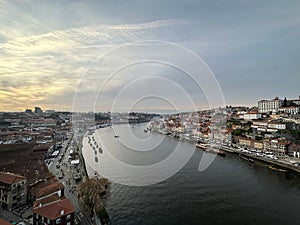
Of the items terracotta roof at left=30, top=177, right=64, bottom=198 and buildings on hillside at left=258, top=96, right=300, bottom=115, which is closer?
terracotta roof at left=30, top=177, right=64, bottom=198

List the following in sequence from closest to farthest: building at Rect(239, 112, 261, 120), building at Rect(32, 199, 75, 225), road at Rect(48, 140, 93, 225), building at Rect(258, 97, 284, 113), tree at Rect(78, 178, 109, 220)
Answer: building at Rect(32, 199, 75, 225) → road at Rect(48, 140, 93, 225) → tree at Rect(78, 178, 109, 220) → building at Rect(239, 112, 261, 120) → building at Rect(258, 97, 284, 113)

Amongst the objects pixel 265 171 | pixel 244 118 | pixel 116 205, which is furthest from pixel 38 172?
pixel 244 118

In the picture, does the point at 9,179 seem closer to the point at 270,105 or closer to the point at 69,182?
the point at 69,182

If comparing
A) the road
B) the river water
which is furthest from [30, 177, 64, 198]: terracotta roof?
the river water

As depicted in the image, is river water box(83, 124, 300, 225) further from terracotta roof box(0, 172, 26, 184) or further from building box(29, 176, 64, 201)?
terracotta roof box(0, 172, 26, 184)

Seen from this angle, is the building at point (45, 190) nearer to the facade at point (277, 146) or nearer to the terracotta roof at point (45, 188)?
the terracotta roof at point (45, 188)

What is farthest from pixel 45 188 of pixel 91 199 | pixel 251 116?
pixel 251 116

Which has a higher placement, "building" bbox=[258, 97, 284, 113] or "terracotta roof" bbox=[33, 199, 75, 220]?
"building" bbox=[258, 97, 284, 113]
